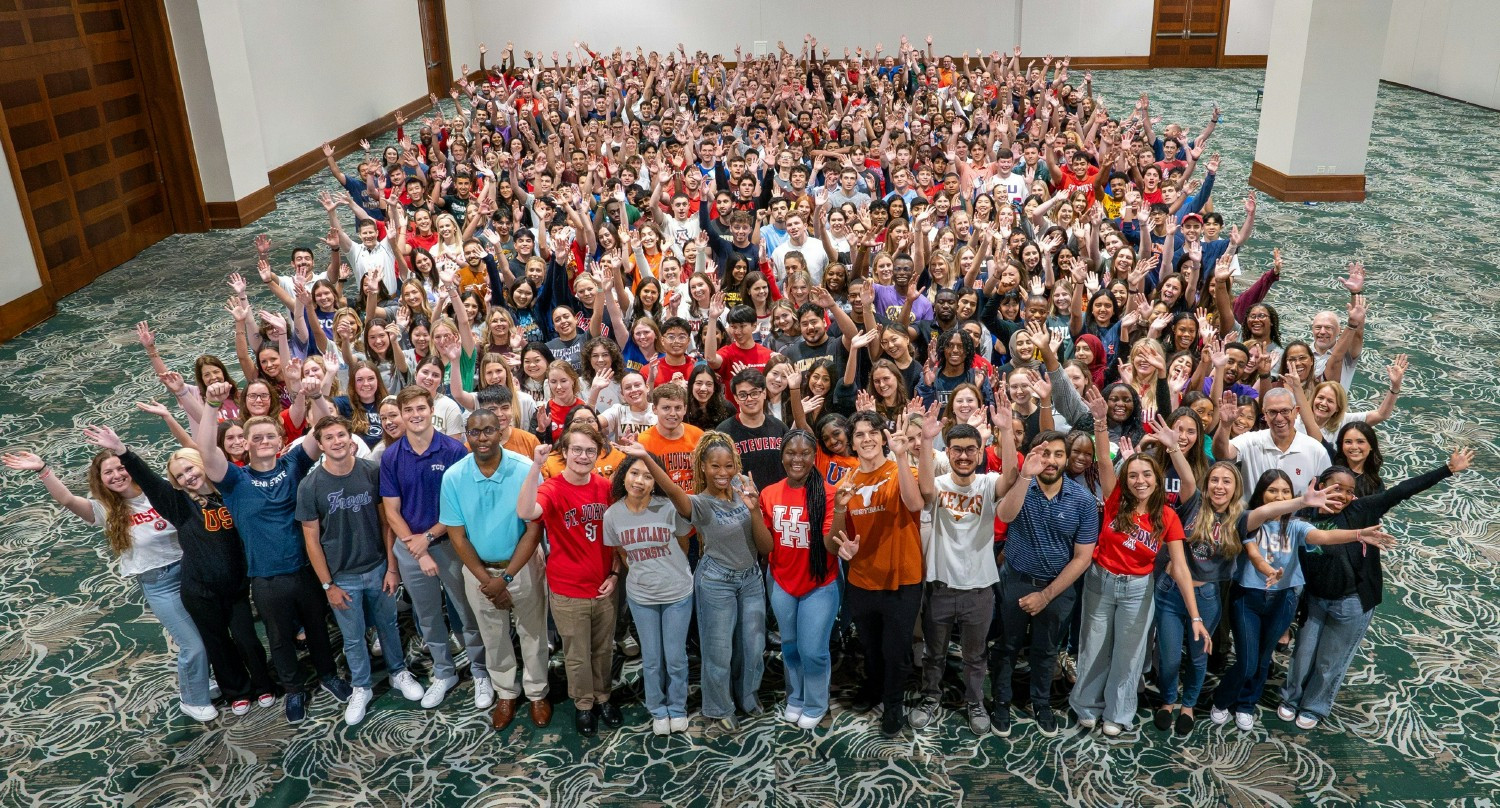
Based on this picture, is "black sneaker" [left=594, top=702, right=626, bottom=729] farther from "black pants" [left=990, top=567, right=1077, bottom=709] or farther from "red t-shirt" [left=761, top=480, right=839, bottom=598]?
"black pants" [left=990, top=567, right=1077, bottom=709]

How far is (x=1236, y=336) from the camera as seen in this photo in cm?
689

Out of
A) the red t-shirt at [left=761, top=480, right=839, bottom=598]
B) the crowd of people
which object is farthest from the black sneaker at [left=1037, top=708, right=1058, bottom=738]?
the red t-shirt at [left=761, top=480, right=839, bottom=598]

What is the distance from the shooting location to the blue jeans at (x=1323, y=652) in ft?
14.4

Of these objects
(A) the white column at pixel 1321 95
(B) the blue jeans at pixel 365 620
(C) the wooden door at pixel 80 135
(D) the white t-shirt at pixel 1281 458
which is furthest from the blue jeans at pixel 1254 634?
(C) the wooden door at pixel 80 135

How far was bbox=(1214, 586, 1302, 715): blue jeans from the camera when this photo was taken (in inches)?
175

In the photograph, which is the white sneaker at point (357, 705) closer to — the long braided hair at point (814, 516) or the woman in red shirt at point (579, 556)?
the woman in red shirt at point (579, 556)

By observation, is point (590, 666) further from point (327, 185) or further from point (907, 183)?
point (327, 185)

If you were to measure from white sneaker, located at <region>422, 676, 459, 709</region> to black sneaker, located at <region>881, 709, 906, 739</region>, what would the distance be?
211 centimetres

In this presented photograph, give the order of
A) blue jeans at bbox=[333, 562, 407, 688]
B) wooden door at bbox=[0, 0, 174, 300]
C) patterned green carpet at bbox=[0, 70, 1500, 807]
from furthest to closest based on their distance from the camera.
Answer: wooden door at bbox=[0, 0, 174, 300] < blue jeans at bbox=[333, 562, 407, 688] < patterned green carpet at bbox=[0, 70, 1500, 807]

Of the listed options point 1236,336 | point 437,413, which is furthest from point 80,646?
point 1236,336

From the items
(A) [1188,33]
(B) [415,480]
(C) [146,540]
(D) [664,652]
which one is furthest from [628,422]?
(A) [1188,33]

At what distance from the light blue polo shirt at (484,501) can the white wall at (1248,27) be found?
28.3m

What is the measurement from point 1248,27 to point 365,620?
95.5 ft

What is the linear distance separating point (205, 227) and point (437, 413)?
34.9 ft
